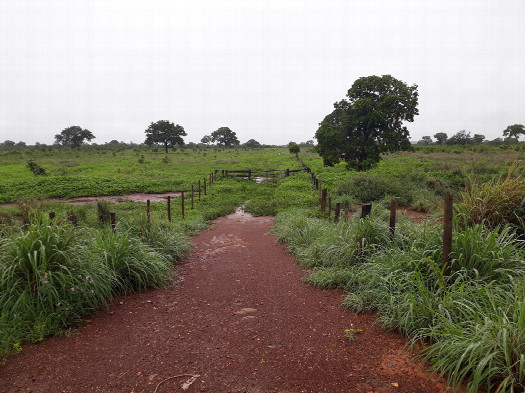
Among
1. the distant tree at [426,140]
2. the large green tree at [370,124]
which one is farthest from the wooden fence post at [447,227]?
the distant tree at [426,140]

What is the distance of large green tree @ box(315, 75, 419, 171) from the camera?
20.2m

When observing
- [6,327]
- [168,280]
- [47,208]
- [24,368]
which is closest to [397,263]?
[168,280]

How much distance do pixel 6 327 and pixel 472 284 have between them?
220 inches

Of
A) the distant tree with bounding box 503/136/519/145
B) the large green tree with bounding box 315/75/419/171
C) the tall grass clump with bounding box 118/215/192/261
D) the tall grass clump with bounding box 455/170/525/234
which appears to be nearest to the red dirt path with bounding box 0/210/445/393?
the tall grass clump with bounding box 118/215/192/261

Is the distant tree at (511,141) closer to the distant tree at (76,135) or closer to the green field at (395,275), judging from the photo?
the green field at (395,275)

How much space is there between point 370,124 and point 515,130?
213ft

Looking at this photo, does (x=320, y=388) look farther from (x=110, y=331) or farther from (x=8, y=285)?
(x=8, y=285)

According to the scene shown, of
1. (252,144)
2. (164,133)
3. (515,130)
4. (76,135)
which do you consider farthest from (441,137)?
(76,135)

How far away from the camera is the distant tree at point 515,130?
65.4 m

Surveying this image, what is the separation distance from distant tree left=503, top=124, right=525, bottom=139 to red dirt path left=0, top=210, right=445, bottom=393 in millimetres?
81182

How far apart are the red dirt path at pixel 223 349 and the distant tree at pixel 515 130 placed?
8118cm

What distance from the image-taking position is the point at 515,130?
66.6m

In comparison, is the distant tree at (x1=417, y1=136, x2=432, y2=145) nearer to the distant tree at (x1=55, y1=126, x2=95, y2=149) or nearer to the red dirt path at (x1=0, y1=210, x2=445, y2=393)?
the distant tree at (x1=55, y1=126, x2=95, y2=149)

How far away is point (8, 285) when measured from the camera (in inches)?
150
